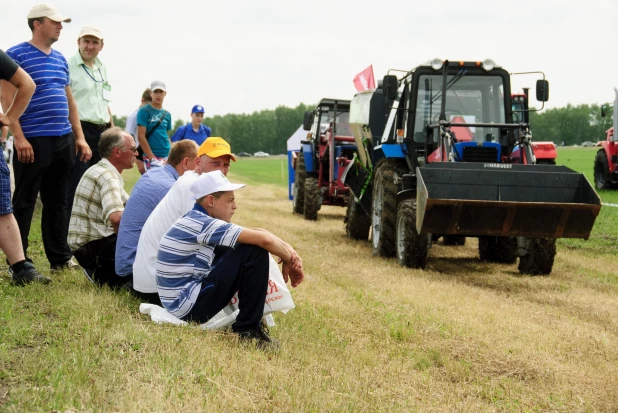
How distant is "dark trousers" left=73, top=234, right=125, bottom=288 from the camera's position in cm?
652

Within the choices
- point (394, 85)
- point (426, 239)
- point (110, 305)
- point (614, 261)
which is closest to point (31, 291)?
point (110, 305)

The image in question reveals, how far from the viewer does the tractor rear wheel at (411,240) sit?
31.0 ft

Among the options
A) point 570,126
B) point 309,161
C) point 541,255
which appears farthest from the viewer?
point 570,126

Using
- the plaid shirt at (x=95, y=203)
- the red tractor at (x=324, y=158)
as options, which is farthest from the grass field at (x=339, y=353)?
the red tractor at (x=324, y=158)

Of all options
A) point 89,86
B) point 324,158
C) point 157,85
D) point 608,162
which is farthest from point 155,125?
point 608,162

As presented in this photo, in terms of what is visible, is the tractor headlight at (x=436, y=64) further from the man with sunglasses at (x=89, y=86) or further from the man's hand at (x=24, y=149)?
the man's hand at (x=24, y=149)

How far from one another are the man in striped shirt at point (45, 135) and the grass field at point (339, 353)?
1.77 feet

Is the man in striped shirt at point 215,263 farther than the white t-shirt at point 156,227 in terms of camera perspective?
No

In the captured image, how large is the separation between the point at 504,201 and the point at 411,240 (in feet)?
3.83

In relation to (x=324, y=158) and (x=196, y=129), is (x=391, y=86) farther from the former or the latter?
(x=324, y=158)

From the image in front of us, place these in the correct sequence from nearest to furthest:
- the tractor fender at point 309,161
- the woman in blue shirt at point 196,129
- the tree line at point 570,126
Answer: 1. the woman in blue shirt at point 196,129
2. the tractor fender at point 309,161
3. the tree line at point 570,126

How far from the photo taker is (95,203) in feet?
21.8

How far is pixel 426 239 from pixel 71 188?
12.2 ft

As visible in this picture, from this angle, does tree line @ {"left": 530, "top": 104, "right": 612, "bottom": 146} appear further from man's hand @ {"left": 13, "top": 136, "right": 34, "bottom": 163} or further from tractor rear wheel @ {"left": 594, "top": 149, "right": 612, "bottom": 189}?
man's hand @ {"left": 13, "top": 136, "right": 34, "bottom": 163}
